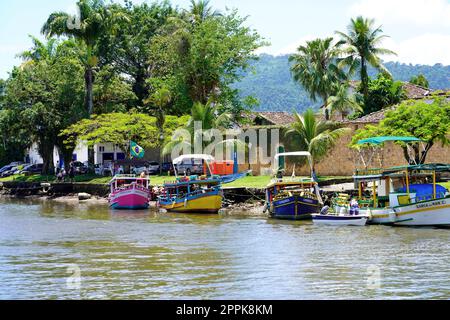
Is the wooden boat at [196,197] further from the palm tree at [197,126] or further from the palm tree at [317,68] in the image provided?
the palm tree at [317,68]

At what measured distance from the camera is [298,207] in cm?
3656

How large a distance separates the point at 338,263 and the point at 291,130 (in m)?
26.4

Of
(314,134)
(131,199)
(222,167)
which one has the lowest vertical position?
(131,199)

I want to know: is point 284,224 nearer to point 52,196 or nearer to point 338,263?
point 338,263

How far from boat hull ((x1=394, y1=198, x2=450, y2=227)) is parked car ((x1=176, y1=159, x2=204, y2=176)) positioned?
77.4 ft

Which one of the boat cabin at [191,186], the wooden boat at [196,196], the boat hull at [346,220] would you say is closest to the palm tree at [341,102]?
the boat cabin at [191,186]

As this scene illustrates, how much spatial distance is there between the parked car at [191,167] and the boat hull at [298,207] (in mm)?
17605

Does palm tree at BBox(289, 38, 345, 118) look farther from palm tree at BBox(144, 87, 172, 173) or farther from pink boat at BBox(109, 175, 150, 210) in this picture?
pink boat at BBox(109, 175, 150, 210)

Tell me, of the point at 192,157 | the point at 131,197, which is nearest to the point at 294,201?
the point at 192,157

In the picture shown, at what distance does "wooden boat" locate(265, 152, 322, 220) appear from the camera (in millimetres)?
36562

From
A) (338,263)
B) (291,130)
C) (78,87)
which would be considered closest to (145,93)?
(78,87)

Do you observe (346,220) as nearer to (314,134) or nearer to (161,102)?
(314,134)

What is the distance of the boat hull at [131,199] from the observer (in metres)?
46.8

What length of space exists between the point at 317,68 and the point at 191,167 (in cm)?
1282
